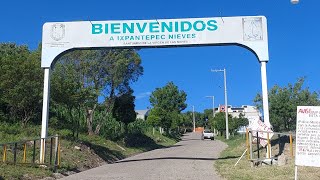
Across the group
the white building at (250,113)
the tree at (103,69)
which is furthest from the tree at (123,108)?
the white building at (250,113)

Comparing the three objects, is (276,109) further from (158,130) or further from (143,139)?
(158,130)

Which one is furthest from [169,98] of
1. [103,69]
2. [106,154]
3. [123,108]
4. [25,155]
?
[25,155]

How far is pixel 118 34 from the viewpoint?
20.2 meters

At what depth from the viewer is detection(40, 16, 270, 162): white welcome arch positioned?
19.7m

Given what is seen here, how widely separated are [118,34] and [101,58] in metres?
13.7

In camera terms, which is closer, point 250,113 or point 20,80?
point 20,80

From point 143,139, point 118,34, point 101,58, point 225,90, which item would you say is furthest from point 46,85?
point 225,90

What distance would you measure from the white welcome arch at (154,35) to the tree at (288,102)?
64.1 feet

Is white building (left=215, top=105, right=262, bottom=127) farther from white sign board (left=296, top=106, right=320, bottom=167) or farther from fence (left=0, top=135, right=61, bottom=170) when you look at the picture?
fence (left=0, top=135, right=61, bottom=170)

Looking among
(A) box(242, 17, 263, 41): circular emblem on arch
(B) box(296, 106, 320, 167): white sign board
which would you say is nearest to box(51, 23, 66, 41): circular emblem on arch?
(A) box(242, 17, 263, 41): circular emblem on arch

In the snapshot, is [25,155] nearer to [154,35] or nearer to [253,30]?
[154,35]

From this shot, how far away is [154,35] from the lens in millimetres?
20047

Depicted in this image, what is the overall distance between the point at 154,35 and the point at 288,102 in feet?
70.6

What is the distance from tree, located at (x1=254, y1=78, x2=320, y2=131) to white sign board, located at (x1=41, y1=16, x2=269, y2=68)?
19.6 meters
